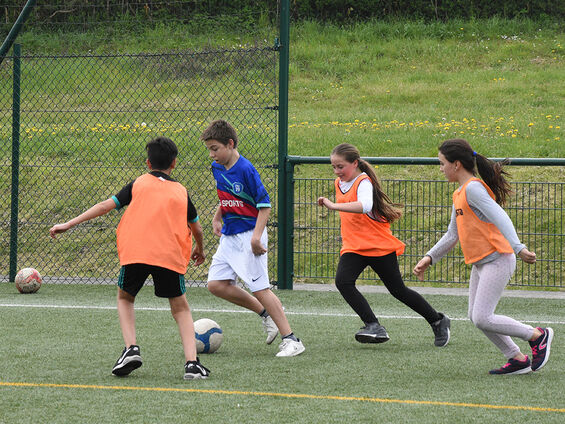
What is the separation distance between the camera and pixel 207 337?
6.32m

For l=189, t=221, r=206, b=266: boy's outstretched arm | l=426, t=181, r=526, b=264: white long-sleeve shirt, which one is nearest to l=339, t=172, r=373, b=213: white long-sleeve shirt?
l=426, t=181, r=526, b=264: white long-sleeve shirt

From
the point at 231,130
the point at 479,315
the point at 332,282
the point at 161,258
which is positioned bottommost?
the point at 332,282

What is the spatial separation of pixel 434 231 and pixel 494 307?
4.53 meters

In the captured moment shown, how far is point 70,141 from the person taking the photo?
1469 cm

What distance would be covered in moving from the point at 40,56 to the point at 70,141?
15.6 feet

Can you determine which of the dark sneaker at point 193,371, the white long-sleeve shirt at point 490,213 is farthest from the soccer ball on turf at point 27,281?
the white long-sleeve shirt at point 490,213

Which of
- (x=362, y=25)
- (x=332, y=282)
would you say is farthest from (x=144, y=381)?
(x=362, y=25)

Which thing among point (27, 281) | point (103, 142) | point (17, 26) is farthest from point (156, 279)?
point (103, 142)

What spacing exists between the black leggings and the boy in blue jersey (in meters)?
0.62

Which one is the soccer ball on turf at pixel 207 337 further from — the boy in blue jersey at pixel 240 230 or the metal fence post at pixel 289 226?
the metal fence post at pixel 289 226

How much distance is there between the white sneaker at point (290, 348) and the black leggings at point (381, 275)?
2.19 feet

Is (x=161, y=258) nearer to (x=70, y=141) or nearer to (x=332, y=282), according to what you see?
(x=332, y=282)

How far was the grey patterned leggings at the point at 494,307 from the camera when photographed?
545 cm

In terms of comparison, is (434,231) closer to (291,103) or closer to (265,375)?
(265,375)
